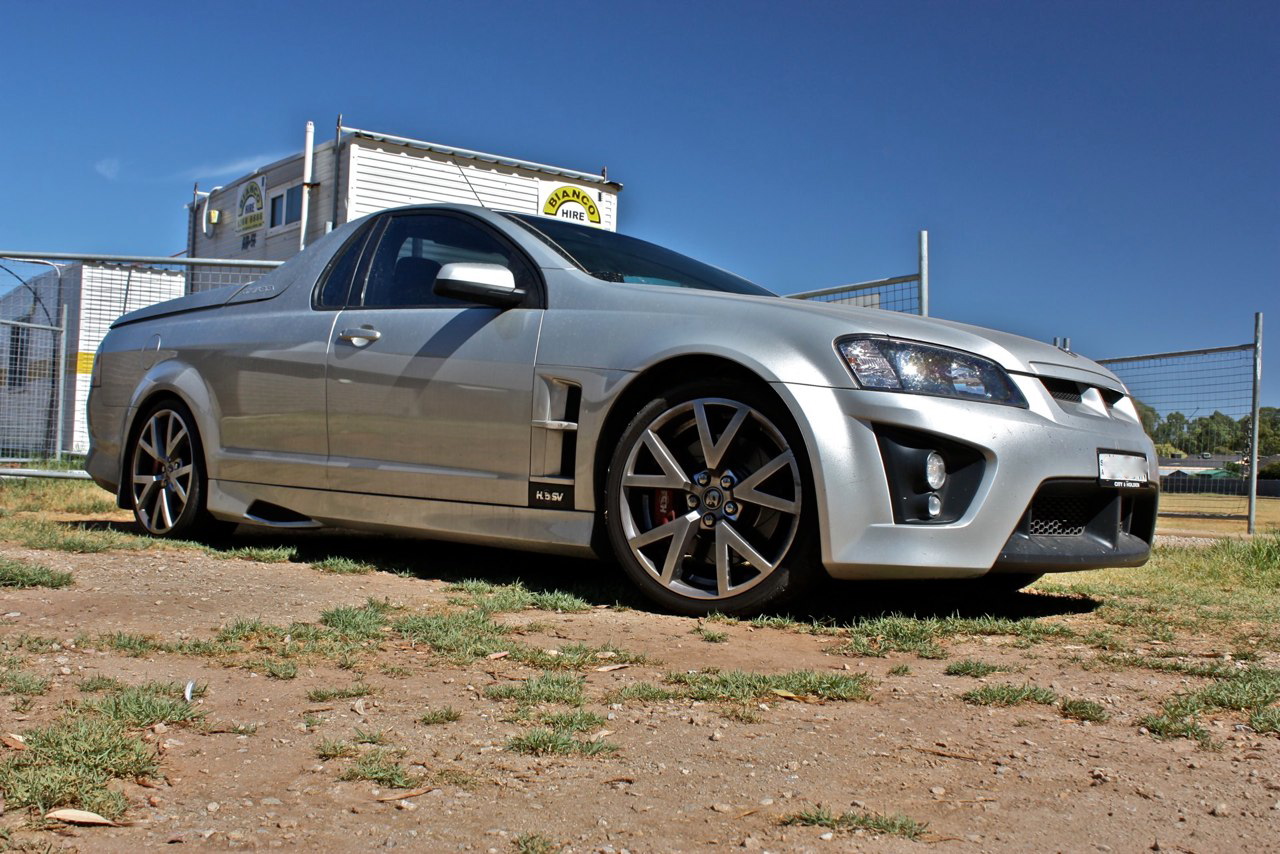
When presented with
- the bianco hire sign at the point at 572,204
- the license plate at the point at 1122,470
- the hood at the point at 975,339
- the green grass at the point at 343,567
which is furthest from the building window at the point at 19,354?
the license plate at the point at 1122,470

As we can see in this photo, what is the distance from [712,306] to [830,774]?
2248mm

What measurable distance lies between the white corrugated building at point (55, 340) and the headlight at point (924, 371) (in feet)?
26.6

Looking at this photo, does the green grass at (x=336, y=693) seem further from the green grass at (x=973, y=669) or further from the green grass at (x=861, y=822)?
the green grass at (x=973, y=669)

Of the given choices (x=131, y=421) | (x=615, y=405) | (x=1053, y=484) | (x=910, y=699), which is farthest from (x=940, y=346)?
(x=131, y=421)

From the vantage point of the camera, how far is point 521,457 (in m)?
4.58

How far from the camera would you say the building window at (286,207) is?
56.2 ft

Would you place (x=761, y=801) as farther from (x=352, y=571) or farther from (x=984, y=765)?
(x=352, y=571)

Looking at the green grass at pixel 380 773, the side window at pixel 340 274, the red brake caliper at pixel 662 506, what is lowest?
the green grass at pixel 380 773

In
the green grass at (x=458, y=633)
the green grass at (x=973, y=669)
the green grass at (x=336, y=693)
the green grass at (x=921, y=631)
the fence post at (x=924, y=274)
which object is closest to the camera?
the green grass at (x=336, y=693)

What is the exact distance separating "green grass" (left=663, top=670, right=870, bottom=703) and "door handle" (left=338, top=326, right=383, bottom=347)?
257 cm

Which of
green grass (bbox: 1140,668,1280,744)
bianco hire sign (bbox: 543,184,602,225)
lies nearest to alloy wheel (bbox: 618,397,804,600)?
green grass (bbox: 1140,668,1280,744)

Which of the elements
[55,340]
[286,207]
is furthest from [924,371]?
[286,207]

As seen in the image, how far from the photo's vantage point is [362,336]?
5188 mm

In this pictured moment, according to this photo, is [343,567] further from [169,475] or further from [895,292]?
[895,292]
